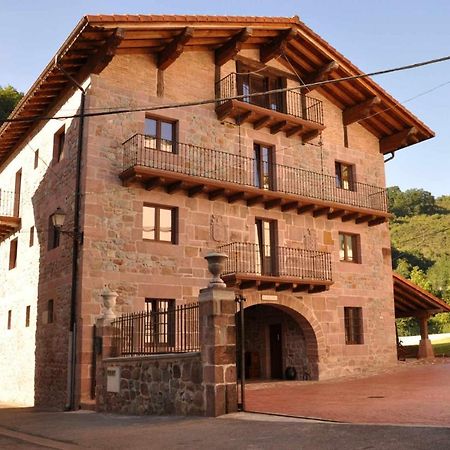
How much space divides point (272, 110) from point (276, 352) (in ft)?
27.0

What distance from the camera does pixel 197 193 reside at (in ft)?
55.0

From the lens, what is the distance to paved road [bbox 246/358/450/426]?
885 cm

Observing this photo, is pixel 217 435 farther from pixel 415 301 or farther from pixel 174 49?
pixel 415 301

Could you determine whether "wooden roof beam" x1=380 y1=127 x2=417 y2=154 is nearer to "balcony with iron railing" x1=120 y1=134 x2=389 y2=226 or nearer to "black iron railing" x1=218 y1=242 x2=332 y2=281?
"balcony with iron railing" x1=120 y1=134 x2=389 y2=226

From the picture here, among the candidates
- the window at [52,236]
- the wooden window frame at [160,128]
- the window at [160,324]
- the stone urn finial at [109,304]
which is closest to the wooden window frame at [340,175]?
the wooden window frame at [160,128]

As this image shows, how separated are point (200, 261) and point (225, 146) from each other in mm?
3880

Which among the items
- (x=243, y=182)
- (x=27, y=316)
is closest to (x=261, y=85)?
(x=243, y=182)

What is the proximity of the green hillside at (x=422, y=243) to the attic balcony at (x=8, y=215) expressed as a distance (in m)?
36.5

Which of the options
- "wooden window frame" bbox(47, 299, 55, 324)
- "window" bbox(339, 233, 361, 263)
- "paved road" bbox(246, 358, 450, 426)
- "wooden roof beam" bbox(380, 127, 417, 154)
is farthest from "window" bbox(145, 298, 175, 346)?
"wooden roof beam" bbox(380, 127, 417, 154)

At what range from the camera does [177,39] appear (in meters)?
16.3

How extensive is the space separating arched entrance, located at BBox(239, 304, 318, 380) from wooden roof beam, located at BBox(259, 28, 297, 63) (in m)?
8.23

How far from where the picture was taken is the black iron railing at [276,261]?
17.2m

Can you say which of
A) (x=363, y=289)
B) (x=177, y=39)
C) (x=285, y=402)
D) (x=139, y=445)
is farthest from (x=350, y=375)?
(x=139, y=445)

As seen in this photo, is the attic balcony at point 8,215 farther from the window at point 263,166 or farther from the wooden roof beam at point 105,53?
the window at point 263,166
